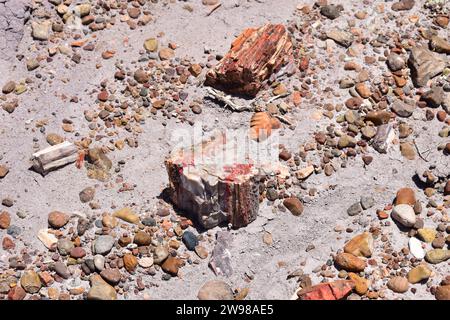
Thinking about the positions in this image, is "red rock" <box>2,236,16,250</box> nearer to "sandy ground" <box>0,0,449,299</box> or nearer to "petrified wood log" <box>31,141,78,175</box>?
"sandy ground" <box>0,0,449,299</box>

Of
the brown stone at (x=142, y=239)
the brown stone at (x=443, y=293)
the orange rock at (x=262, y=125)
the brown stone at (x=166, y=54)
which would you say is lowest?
the brown stone at (x=142, y=239)

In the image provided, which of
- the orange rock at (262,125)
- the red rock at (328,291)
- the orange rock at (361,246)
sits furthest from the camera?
the orange rock at (262,125)

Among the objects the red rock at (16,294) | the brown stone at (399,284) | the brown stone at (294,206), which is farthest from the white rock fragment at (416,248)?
the red rock at (16,294)

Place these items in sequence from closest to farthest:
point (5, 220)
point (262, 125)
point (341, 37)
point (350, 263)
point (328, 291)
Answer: point (328, 291) → point (350, 263) → point (5, 220) → point (262, 125) → point (341, 37)

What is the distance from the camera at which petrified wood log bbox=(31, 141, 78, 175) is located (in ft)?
15.5

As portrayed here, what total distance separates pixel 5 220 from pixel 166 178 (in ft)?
3.64

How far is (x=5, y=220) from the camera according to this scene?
458 centimetres

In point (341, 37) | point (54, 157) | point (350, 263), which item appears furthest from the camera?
point (341, 37)

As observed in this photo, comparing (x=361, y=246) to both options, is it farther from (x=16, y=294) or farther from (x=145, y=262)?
(x=16, y=294)

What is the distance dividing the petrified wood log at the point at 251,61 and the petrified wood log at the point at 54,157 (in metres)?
1.15

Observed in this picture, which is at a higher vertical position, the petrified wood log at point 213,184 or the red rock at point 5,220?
the petrified wood log at point 213,184

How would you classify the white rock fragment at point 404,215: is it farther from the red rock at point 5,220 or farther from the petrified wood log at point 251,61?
the red rock at point 5,220

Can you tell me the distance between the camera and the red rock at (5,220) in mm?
4566

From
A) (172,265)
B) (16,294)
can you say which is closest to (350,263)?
(172,265)
